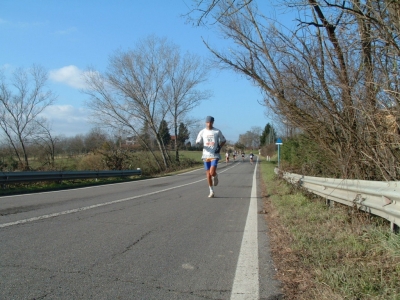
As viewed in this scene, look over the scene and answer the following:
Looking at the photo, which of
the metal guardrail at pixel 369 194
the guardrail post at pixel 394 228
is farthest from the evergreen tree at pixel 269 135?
the guardrail post at pixel 394 228

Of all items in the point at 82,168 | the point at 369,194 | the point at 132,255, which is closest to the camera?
the point at 132,255

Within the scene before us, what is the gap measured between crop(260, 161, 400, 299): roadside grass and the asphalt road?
241mm

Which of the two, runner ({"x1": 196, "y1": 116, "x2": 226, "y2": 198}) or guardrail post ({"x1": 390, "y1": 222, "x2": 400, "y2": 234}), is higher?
runner ({"x1": 196, "y1": 116, "x2": 226, "y2": 198})

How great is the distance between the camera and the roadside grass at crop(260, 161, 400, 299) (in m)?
2.91

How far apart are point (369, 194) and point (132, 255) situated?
Result: 319 cm

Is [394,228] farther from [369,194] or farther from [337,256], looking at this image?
[337,256]

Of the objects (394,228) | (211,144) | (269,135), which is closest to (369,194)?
(394,228)

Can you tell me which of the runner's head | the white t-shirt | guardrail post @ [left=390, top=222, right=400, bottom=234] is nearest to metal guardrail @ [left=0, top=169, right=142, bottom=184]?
the white t-shirt

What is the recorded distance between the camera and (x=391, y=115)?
4.49 meters

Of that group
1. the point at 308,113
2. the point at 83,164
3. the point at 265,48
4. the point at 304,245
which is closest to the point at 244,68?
the point at 265,48

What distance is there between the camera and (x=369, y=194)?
467 cm

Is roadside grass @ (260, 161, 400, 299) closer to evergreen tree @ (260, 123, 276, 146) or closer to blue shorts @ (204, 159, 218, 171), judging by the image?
blue shorts @ (204, 159, 218, 171)

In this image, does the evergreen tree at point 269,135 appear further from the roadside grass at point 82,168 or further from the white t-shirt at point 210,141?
the white t-shirt at point 210,141

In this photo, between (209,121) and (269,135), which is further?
(269,135)
